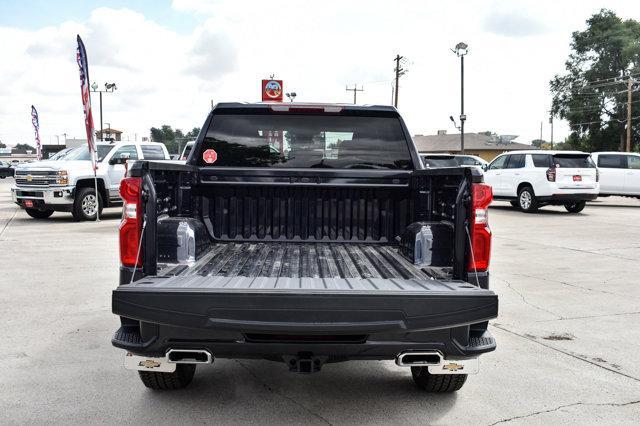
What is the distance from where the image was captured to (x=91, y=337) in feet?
17.9

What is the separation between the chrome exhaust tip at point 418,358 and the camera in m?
3.36

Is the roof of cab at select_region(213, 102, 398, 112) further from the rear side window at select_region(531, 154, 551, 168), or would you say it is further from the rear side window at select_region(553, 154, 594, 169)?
the rear side window at select_region(531, 154, 551, 168)

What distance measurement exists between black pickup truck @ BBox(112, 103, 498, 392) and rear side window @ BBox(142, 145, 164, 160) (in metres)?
12.6

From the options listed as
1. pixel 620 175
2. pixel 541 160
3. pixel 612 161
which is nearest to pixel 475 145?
pixel 612 161

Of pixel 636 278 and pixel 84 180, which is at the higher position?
pixel 84 180

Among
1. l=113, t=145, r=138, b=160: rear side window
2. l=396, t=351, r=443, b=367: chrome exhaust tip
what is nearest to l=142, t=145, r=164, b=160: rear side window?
l=113, t=145, r=138, b=160: rear side window

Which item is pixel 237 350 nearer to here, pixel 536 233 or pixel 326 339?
pixel 326 339

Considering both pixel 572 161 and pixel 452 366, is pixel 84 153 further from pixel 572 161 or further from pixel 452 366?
pixel 452 366

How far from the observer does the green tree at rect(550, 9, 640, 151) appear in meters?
58.5

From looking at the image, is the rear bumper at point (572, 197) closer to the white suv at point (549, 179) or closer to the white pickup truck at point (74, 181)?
the white suv at point (549, 179)

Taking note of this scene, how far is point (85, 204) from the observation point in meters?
16.1

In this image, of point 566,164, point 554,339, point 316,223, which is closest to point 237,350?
point 316,223

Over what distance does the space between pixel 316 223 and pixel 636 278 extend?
5.78 metres

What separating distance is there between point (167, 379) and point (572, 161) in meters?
16.8
